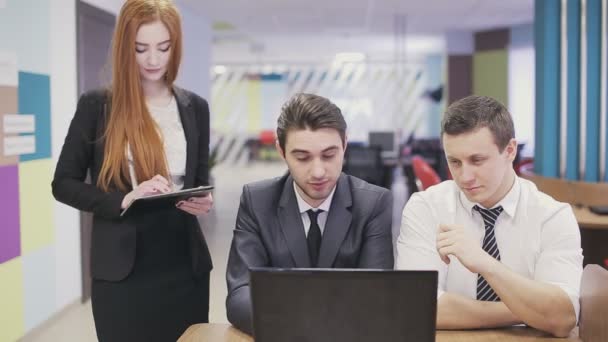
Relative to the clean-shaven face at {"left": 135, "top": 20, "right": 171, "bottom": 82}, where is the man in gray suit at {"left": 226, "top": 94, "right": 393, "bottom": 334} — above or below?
below

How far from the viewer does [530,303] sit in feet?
5.79

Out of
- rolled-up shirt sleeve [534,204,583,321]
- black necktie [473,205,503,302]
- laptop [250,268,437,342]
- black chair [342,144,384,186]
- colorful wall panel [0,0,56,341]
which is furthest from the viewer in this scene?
black chair [342,144,384,186]

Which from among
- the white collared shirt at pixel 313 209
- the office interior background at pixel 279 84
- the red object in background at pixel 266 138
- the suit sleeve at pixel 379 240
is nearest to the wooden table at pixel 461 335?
the suit sleeve at pixel 379 240

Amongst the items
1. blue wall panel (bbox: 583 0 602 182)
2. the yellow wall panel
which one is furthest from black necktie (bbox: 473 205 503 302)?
blue wall panel (bbox: 583 0 602 182)

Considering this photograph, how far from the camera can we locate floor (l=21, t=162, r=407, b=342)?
4.55 meters

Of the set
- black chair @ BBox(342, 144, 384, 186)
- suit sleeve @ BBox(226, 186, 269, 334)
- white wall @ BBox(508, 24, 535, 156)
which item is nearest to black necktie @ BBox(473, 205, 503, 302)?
suit sleeve @ BBox(226, 186, 269, 334)

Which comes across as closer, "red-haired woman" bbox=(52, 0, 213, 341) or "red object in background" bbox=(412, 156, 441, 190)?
"red-haired woman" bbox=(52, 0, 213, 341)

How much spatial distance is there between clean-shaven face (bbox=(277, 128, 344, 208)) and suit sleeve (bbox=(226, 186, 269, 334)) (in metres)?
0.23

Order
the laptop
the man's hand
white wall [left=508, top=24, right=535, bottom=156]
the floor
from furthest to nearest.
A: white wall [left=508, top=24, right=535, bottom=156], the floor, the man's hand, the laptop

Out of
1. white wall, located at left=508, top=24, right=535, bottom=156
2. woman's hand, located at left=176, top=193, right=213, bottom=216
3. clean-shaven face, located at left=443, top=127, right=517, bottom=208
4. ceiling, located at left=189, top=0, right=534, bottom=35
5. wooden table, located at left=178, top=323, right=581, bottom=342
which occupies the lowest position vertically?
wooden table, located at left=178, top=323, right=581, bottom=342

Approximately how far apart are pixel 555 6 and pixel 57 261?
434cm

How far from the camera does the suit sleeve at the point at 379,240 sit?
190 cm

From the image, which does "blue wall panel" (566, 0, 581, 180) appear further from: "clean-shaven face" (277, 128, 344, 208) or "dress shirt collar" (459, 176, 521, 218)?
"clean-shaven face" (277, 128, 344, 208)

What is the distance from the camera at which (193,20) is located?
10141mm
